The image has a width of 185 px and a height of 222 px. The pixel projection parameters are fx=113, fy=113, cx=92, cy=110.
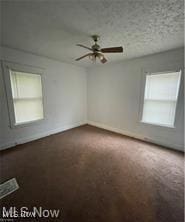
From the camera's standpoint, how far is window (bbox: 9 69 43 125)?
2.91 metres

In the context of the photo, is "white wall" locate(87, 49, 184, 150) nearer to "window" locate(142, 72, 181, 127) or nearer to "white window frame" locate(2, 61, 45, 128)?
"window" locate(142, 72, 181, 127)

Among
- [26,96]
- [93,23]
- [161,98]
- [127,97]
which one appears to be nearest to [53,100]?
[26,96]

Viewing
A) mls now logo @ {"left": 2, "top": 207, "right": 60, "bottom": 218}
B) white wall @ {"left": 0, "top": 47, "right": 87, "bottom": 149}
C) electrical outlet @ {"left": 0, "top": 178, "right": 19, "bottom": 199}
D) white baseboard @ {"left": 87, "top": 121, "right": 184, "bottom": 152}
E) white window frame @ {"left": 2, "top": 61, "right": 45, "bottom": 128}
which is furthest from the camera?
white baseboard @ {"left": 87, "top": 121, "right": 184, "bottom": 152}

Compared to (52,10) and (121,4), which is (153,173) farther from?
(52,10)

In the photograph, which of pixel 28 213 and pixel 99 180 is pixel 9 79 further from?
pixel 99 180

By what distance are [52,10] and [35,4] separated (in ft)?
0.65

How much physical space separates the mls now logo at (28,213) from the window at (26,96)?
205 cm

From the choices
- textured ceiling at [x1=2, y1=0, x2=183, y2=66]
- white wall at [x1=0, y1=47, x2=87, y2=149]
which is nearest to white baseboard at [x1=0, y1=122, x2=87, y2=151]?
white wall at [x1=0, y1=47, x2=87, y2=149]

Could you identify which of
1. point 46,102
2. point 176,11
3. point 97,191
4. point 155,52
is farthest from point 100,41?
point 97,191

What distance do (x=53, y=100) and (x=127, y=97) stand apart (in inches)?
94.7

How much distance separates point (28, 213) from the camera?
1383mm

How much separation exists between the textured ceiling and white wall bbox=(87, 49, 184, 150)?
1.74 ft

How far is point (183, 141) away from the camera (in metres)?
2.78

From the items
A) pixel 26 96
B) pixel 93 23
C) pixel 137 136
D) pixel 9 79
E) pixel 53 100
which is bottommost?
pixel 137 136
